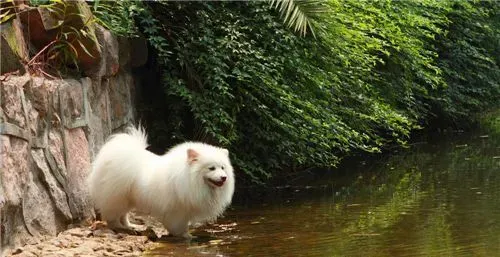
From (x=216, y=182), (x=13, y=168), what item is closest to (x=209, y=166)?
(x=216, y=182)

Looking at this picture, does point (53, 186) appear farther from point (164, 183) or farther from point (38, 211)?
point (164, 183)

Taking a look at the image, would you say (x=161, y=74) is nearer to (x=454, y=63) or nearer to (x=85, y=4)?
(x=85, y=4)

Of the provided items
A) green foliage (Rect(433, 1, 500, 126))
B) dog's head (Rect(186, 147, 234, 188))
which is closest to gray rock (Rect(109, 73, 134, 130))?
dog's head (Rect(186, 147, 234, 188))

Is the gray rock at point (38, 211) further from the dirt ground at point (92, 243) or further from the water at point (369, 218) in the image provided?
the water at point (369, 218)

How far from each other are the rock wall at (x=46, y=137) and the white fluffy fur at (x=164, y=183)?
1.25ft

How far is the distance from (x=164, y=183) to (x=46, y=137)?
1.24 m

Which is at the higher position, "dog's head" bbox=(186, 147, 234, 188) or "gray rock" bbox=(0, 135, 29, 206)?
"dog's head" bbox=(186, 147, 234, 188)

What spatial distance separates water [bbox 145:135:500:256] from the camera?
279 inches

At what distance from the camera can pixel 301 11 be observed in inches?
434

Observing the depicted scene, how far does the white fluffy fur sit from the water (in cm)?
33

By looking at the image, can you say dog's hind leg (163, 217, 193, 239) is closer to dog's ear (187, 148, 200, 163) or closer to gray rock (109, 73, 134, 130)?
dog's ear (187, 148, 200, 163)

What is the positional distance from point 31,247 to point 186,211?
180 cm

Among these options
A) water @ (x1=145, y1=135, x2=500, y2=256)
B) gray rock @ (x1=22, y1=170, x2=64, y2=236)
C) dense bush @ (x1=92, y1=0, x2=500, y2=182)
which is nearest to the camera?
gray rock @ (x1=22, y1=170, x2=64, y2=236)

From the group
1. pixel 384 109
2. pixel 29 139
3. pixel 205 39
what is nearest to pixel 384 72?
pixel 384 109
